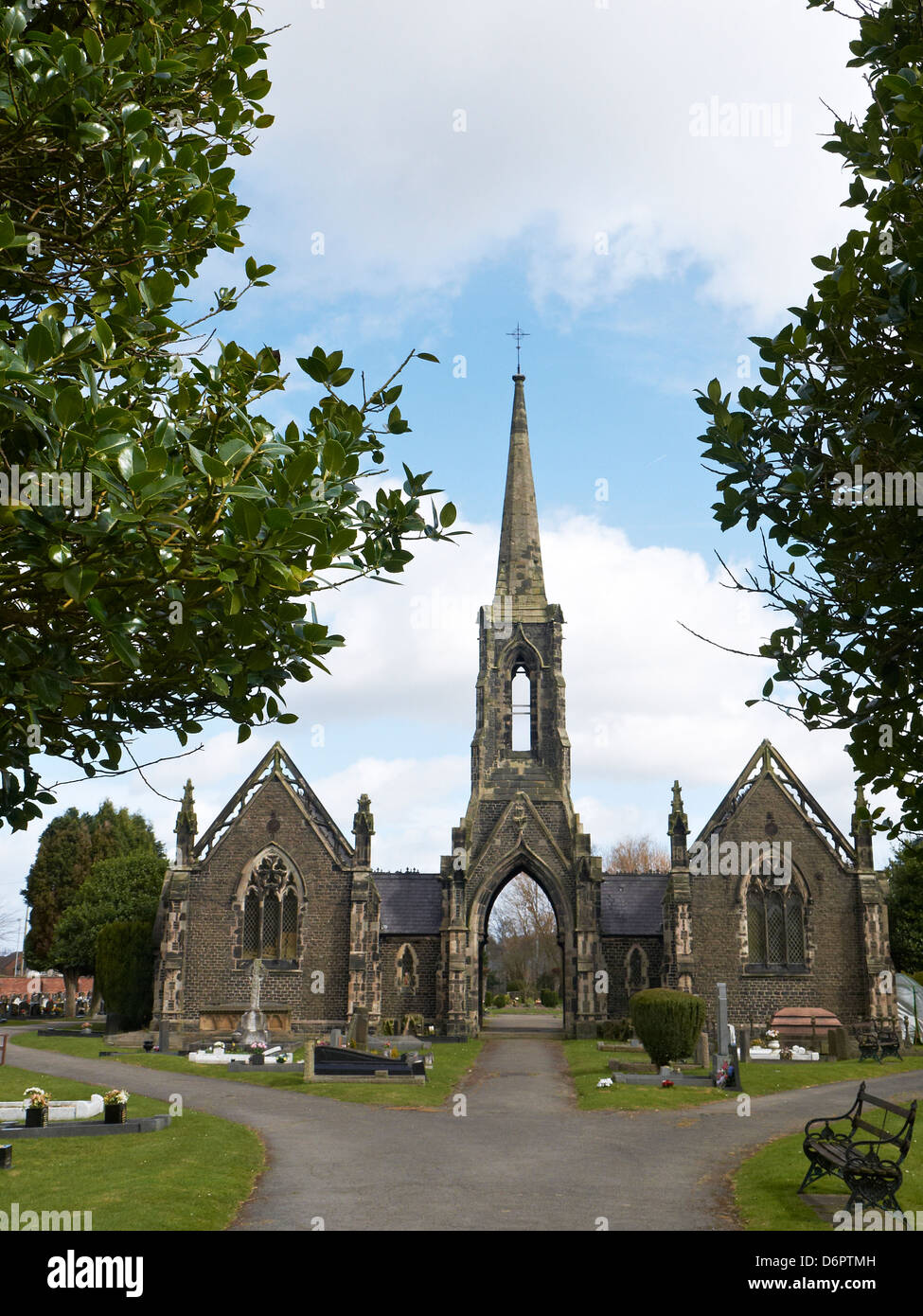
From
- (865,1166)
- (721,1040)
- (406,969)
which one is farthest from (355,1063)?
(865,1166)

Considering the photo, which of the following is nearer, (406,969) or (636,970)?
(636,970)

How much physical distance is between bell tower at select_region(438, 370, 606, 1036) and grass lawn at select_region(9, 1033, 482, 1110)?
4.33 m

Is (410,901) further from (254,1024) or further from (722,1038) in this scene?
(722,1038)

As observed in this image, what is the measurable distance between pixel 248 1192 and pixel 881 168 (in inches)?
511

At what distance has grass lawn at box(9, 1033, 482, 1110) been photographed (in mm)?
23359

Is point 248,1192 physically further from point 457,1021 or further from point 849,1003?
point 849,1003

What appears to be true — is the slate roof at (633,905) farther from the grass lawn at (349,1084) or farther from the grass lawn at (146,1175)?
the grass lawn at (146,1175)

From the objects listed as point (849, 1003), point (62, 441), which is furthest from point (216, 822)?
point (62, 441)

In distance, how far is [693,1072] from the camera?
27141 mm

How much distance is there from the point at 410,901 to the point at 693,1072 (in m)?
18.4

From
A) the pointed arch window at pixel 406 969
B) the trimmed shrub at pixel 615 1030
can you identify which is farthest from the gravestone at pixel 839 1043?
the pointed arch window at pixel 406 969

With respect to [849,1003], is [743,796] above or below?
above

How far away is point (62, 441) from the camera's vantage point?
480 cm

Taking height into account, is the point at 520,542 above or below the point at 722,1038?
above
